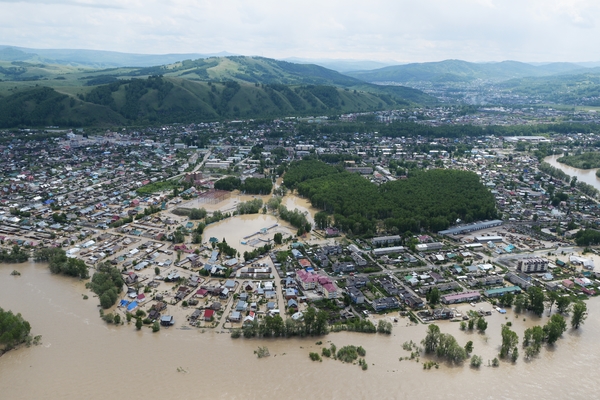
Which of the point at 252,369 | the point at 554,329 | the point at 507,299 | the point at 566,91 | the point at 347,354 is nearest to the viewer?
the point at 252,369

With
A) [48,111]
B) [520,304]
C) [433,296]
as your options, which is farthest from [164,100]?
[520,304]

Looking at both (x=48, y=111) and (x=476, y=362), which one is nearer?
(x=476, y=362)

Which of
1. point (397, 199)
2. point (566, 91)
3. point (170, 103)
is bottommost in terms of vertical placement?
point (397, 199)

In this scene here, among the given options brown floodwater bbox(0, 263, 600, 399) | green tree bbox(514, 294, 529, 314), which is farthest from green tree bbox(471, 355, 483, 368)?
green tree bbox(514, 294, 529, 314)

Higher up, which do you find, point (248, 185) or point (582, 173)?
point (582, 173)

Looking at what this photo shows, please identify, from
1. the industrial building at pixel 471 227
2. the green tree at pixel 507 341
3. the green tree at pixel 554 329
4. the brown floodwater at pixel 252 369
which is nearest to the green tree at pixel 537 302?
the brown floodwater at pixel 252 369

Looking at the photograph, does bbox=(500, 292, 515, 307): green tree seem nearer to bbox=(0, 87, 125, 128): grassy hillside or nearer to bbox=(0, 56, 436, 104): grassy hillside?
bbox=(0, 87, 125, 128): grassy hillside

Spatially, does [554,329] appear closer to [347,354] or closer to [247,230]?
[347,354]
